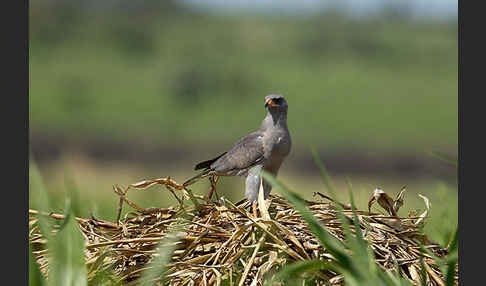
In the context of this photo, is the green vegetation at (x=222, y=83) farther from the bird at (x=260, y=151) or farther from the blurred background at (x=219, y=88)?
the bird at (x=260, y=151)

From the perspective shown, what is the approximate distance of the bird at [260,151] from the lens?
5.42 m

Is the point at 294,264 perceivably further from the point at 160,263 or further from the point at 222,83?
the point at 222,83

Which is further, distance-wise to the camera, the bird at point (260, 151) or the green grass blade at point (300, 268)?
the bird at point (260, 151)

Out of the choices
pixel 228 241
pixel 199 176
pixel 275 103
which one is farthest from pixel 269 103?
pixel 228 241

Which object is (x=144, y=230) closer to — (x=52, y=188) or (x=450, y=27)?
(x=52, y=188)

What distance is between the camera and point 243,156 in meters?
5.46

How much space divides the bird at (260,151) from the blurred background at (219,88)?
2078 cm

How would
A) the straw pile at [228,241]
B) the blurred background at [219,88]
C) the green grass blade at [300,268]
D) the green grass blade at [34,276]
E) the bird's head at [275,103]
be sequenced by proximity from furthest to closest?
the blurred background at [219,88] → the bird's head at [275,103] → the straw pile at [228,241] → the green grass blade at [34,276] → the green grass blade at [300,268]

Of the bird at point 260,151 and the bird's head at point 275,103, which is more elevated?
the bird's head at point 275,103

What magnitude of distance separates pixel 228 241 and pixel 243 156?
2.04 meters

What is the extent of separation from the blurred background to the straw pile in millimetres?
22368

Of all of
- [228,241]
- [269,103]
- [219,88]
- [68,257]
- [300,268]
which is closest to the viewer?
[300,268]

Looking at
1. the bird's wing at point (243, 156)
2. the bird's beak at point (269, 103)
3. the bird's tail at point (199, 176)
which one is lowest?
the bird's tail at point (199, 176)

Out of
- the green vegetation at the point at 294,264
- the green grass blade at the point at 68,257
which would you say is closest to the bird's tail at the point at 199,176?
the green vegetation at the point at 294,264
